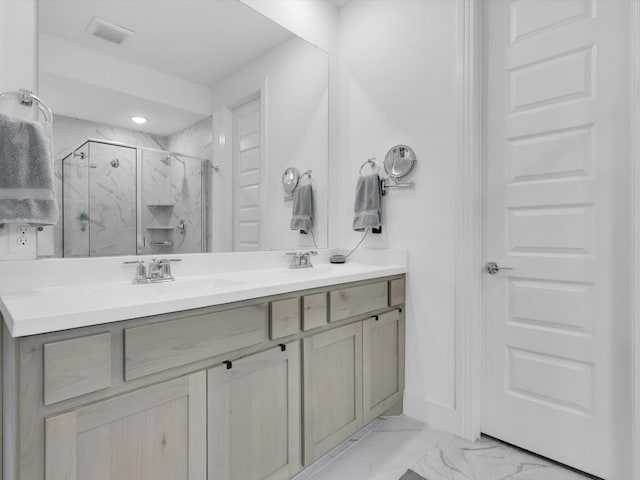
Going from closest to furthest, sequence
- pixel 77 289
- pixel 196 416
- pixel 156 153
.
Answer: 1. pixel 196 416
2. pixel 77 289
3. pixel 156 153

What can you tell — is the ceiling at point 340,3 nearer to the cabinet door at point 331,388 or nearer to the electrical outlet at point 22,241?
the cabinet door at point 331,388

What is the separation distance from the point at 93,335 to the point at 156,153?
931 mm

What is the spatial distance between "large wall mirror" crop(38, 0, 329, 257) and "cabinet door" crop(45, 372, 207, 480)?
69 centimetres

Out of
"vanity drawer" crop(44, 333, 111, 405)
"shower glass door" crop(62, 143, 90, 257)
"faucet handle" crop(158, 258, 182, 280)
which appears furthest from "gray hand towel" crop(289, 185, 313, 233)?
"vanity drawer" crop(44, 333, 111, 405)

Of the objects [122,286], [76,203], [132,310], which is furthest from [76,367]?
[76,203]

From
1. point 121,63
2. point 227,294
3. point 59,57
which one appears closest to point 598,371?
point 227,294

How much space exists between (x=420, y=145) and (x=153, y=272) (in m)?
1.48

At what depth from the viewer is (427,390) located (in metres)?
1.98

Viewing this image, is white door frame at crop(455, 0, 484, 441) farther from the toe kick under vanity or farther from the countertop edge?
the countertop edge

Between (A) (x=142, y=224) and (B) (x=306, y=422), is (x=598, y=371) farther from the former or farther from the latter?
A: (A) (x=142, y=224)

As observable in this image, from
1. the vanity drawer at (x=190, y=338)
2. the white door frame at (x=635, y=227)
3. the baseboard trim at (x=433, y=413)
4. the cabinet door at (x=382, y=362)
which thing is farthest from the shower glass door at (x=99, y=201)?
the white door frame at (x=635, y=227)

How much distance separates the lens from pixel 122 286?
1354mm

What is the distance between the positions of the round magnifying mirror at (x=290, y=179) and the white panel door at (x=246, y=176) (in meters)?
0.18

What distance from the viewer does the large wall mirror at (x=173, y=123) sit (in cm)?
137
